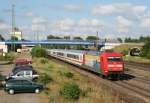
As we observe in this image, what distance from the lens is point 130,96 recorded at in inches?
1310


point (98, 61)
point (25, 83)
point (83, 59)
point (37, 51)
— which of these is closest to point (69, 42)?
point (37, 51)

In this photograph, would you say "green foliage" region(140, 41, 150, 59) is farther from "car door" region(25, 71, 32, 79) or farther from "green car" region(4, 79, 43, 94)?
"green car" region(4, 79, 43, 94)

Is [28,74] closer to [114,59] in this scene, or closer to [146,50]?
[114,59]

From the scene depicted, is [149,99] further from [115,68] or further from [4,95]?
[115,68]

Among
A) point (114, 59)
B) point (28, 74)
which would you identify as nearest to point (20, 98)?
point (28, 74)

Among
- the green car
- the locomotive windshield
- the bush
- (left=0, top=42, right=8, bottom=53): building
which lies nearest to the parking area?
the green car

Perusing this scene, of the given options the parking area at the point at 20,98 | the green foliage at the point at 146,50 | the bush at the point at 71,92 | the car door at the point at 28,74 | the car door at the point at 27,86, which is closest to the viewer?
the bush at the point at 71,92

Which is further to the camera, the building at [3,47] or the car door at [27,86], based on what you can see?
the building at [3,47]

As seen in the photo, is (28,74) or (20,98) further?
(28,74)

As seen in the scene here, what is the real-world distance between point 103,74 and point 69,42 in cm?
14542

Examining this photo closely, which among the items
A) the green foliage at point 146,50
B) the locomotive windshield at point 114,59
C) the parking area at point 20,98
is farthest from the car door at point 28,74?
the green foliage at point 146,50

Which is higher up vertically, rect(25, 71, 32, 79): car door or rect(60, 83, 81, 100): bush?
rect(60, 83, 81, 100): bush

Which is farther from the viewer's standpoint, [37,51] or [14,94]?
[37,51]

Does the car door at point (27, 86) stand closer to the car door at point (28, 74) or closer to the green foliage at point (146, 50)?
the car door at point (28, 74)
